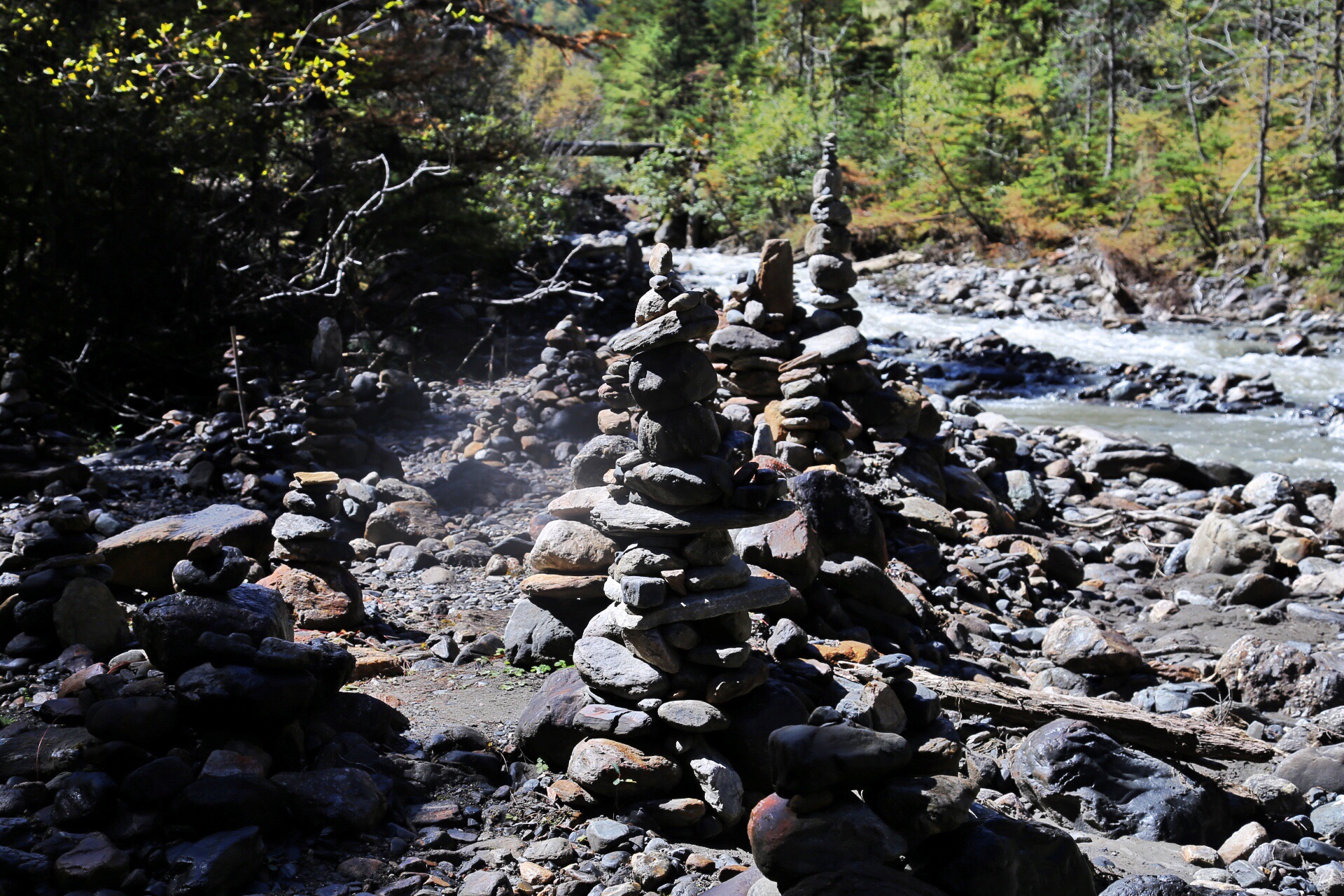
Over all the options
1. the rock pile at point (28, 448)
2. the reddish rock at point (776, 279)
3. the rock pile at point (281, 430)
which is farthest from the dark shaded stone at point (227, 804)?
the reddish rock at point (776, 279)

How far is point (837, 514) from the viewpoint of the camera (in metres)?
6.56

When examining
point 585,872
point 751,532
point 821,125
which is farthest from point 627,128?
point 585,872

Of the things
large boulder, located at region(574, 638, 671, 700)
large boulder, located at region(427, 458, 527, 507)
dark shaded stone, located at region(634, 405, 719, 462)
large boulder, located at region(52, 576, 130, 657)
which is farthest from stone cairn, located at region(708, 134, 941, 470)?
large boulder, located at region(52, 576, 130, 657)

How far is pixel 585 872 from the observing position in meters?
3.51

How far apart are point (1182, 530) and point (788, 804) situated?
7597mm

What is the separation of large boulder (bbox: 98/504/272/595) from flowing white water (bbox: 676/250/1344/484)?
522cm

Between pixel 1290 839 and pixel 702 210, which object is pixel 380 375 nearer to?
pixel 1290 839

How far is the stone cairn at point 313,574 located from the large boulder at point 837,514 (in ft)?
9.38

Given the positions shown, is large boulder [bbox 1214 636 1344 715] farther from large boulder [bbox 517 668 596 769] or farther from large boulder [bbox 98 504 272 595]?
large boulder [bbox 98 504 272 595]

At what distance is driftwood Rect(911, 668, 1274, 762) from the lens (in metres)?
5.06

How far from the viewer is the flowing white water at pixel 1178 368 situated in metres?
12.6

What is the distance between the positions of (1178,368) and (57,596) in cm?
1698

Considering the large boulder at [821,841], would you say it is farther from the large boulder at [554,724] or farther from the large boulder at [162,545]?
the large boulder at [162,545]

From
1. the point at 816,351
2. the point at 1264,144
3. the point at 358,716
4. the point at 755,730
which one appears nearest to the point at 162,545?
the point at 358,716
